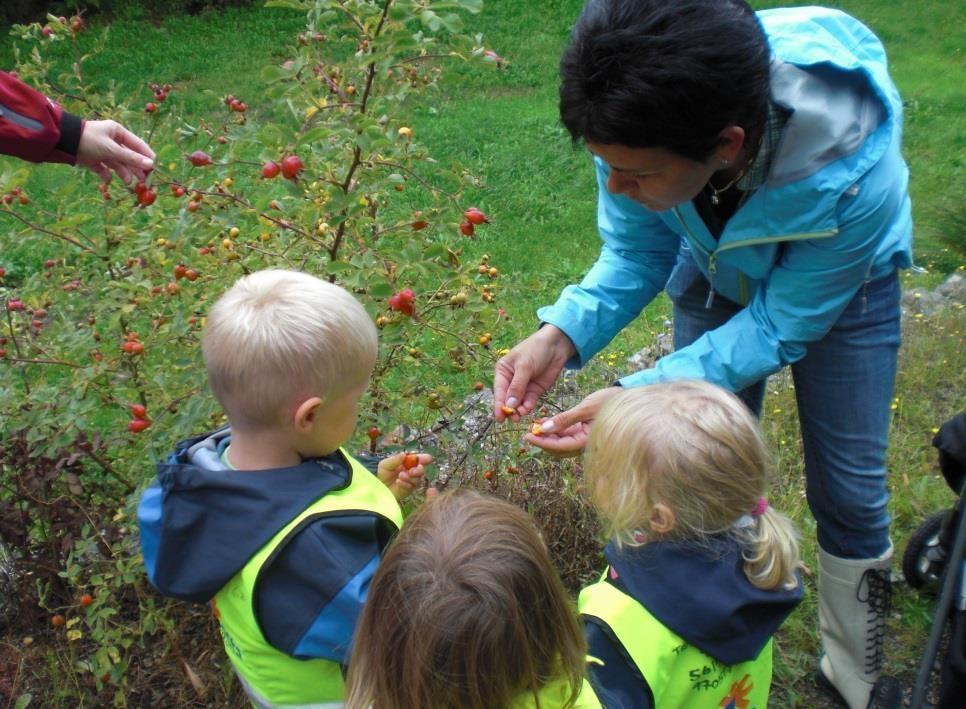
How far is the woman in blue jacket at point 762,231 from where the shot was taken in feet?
5.68

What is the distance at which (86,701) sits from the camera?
2.66m

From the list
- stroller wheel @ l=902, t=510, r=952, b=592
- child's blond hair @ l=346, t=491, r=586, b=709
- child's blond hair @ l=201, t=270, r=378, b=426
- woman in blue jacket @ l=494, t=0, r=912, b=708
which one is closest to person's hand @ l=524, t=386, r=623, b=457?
woman in blue jacket @ l=494, t=0, r=912, b=708

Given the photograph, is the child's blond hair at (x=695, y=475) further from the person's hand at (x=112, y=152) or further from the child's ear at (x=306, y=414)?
the person's hand at (x=112, y=152)

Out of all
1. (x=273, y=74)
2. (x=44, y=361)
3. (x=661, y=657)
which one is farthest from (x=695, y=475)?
(x=44, y=361)

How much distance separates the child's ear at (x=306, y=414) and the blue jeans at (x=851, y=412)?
4.03 feet

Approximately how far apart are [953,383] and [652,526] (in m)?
3.14

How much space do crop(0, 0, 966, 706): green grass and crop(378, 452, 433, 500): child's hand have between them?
86cm

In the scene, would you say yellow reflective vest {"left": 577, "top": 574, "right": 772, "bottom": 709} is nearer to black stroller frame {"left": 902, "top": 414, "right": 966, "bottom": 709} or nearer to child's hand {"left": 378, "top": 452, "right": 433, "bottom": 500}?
child's hand {"left": 378, "top": 452, "right": 433, "bottom": 500}

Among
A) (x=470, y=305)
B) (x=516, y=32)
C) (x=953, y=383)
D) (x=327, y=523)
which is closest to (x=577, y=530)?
(x=470, y=305)

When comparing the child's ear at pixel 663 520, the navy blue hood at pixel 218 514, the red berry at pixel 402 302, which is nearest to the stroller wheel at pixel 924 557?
the child's ear at pixel 663 520

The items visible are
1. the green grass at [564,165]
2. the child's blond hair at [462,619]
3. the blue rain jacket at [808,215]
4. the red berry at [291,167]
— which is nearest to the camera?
the child's blond hair at [462,619]

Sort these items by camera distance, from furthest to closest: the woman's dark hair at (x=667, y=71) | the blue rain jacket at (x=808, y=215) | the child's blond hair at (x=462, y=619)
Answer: the blue rain jacket at (x=808, y=215)
the woman's dark hair at (x=667, y=71)
the child's blond hair at (x=462, y=619)

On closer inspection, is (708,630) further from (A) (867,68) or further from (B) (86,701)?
(B) (86,701)

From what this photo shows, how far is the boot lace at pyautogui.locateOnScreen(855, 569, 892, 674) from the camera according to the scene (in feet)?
8.01
